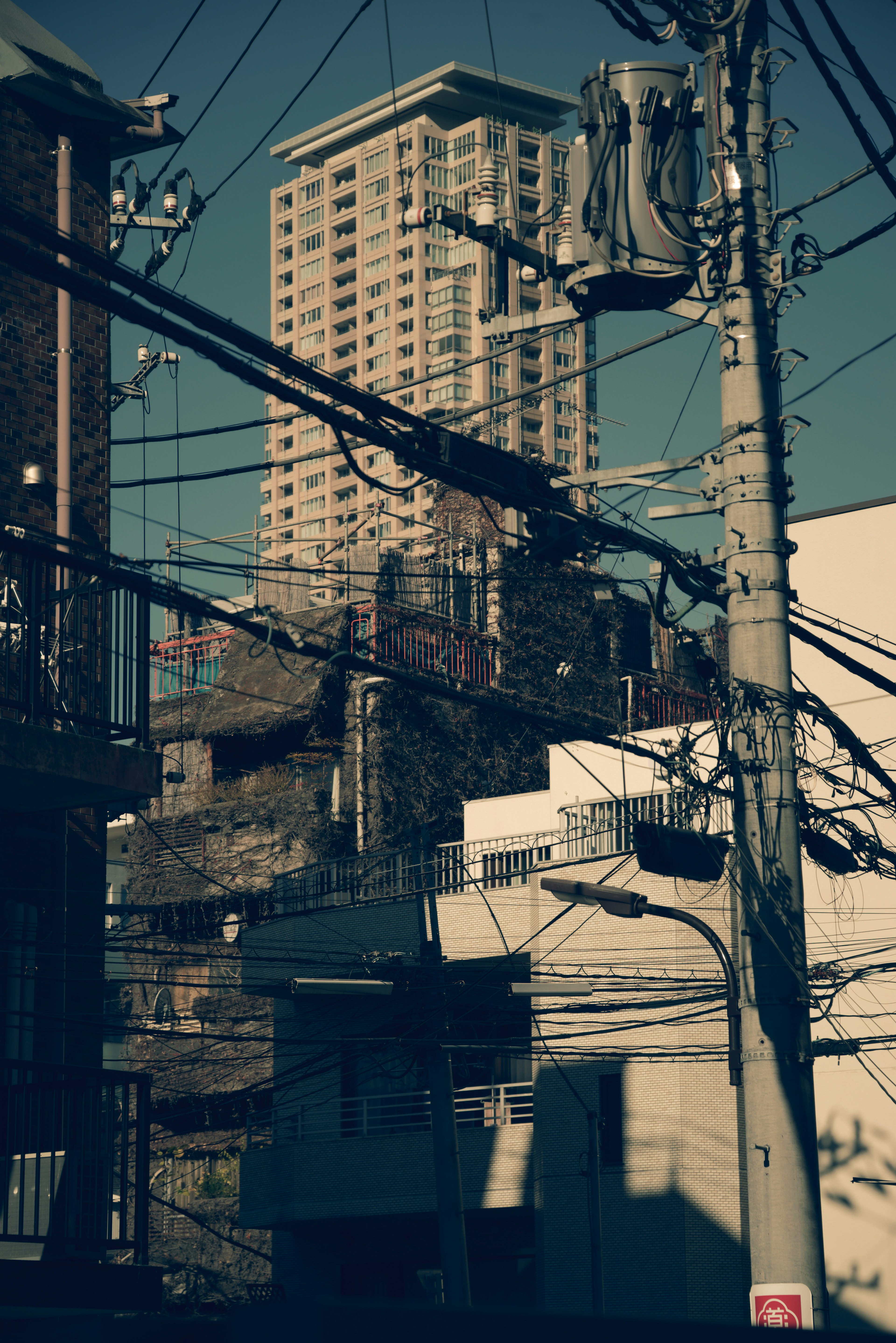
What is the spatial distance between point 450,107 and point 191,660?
92846 mm

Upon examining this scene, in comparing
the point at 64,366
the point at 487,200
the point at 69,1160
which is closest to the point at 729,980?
the point at 69,1160

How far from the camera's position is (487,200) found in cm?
1280

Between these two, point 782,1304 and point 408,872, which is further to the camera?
point 408,872

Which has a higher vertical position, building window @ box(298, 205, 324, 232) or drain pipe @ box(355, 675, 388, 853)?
building window @ box(298, 205, 324, 232)

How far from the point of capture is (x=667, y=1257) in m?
25.3

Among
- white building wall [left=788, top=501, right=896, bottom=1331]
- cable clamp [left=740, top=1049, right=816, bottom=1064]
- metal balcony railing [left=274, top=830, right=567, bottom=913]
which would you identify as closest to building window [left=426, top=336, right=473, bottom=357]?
metal balcony railing [left=274, top=830, right=567, bottom=913]

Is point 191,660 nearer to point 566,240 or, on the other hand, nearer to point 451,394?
point 566,240

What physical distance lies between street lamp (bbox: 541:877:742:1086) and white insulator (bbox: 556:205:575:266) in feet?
18.6

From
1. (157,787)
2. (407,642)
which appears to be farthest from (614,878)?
(157,787)

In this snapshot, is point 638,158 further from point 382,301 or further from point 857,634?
point 382,301

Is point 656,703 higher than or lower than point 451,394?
lower

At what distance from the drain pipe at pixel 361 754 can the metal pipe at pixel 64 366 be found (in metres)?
18.4

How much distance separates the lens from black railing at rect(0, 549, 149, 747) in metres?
13.4

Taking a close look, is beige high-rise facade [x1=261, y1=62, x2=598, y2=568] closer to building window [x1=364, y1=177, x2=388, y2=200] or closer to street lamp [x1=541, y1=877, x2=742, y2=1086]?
building window [x1=364, y1=177, x2=388, y2=200]
